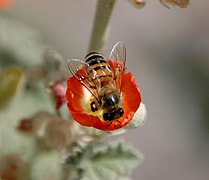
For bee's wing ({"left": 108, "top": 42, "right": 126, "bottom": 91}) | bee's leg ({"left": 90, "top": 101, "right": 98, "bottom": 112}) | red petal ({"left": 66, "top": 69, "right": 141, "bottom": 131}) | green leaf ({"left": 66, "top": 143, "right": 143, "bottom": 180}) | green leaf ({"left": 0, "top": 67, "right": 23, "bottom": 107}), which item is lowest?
green leaf ({"left": 0, "top": 67, "right": 23, "bottom": 107})

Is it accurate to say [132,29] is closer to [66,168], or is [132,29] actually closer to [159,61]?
[159,61]

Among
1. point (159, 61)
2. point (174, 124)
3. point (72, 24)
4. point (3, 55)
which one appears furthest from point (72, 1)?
point (3, 55)

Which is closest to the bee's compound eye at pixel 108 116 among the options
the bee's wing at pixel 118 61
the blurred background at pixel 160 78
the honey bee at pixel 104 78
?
the honey bee at pixel 104 78

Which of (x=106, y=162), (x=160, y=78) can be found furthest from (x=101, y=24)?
(x=160, y=78)

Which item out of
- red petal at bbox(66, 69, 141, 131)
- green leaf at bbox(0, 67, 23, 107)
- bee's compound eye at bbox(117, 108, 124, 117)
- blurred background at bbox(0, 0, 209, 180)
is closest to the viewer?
red petal at bbox(66, 69, 141, 131)

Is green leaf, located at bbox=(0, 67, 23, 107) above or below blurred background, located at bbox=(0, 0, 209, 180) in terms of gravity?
above

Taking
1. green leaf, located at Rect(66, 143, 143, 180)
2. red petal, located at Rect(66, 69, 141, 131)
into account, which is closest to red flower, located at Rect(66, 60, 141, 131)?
red petal, located at Rect(66, 69, 141, 131)

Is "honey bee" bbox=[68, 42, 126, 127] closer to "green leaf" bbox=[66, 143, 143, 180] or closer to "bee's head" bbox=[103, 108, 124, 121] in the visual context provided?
"bee's head" bbox=[103, 108, 124, 121]

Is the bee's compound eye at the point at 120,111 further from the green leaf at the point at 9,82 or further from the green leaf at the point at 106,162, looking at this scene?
the green leaf at the point at 9,82
